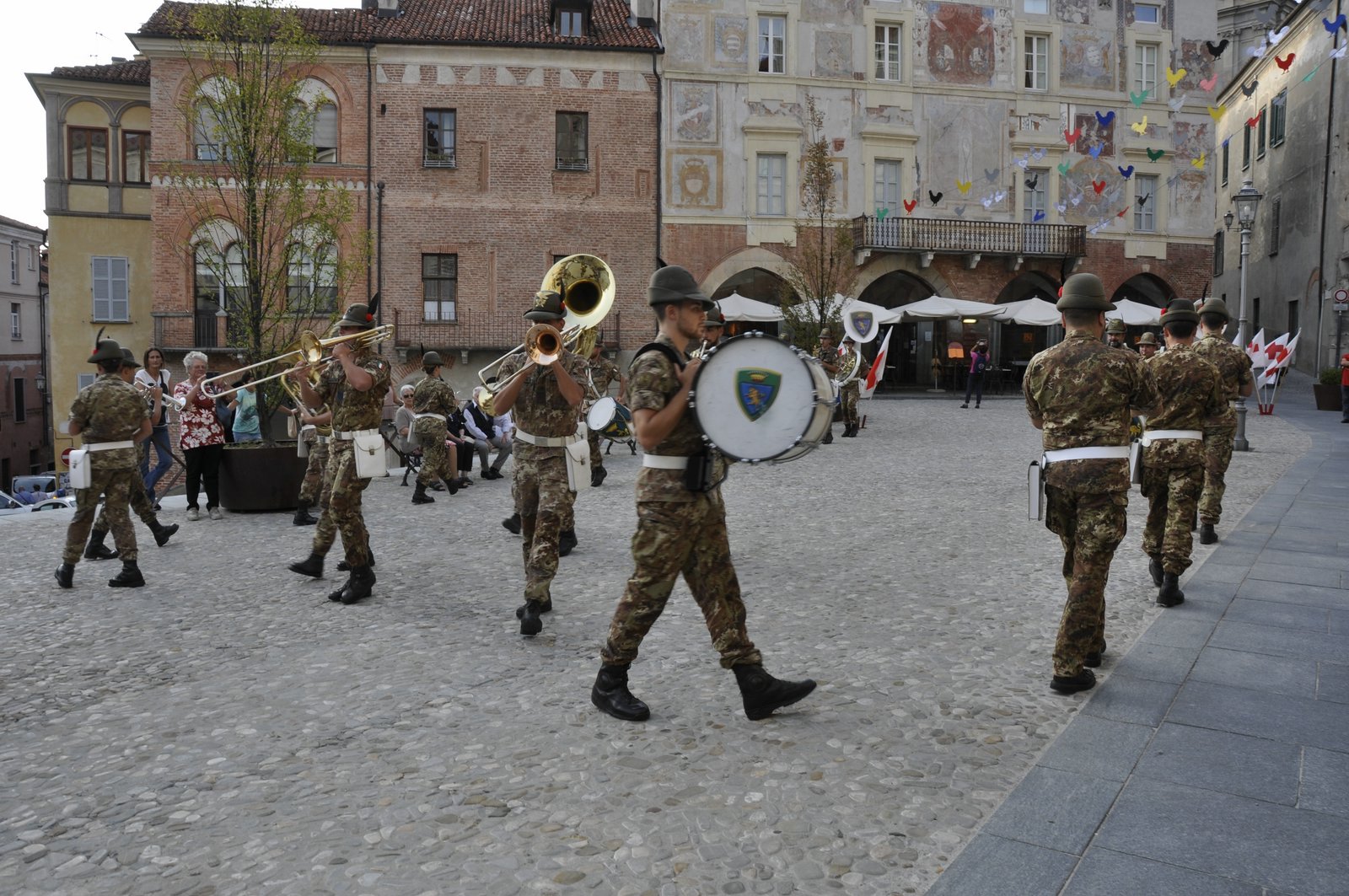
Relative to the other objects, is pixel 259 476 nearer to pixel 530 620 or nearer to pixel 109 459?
pixel 109 459

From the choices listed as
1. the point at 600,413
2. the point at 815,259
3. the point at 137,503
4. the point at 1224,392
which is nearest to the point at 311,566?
the point at 137,503

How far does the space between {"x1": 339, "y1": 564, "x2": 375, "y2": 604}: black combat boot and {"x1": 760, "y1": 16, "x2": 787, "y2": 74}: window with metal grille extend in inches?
1059

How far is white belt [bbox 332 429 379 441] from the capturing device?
23.8 feet

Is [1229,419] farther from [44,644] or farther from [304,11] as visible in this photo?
[304,11]

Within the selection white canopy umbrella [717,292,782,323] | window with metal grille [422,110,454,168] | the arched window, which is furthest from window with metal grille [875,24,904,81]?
the arched window

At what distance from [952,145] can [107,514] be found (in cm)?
2876

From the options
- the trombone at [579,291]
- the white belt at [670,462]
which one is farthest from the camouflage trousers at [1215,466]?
the white belt at [670,462]

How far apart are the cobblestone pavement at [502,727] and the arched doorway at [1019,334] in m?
26.1

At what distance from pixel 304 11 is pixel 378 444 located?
27.2m

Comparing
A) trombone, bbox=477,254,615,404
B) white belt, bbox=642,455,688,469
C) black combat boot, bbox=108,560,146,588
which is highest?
trombone, bbox=477,254,615,404

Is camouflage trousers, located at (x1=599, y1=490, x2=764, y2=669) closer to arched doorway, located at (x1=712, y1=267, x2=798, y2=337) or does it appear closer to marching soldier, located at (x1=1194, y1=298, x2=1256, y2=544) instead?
marching soldier, located at (x1=1194, y1=298, x2=1256, y2=544)

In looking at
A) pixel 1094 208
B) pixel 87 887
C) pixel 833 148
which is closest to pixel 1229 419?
pixel 87 887

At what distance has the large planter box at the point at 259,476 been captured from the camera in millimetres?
11438

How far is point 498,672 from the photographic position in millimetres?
5457
